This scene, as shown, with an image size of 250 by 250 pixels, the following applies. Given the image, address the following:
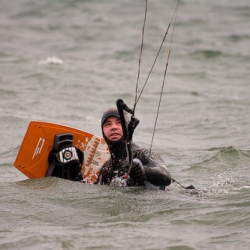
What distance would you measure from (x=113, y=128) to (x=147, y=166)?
60 centimetres

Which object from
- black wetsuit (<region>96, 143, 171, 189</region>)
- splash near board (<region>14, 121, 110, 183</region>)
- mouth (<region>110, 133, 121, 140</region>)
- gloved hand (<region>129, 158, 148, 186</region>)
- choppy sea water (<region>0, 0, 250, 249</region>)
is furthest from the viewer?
splash near board (<region>14, 121, 110, 183</region>)

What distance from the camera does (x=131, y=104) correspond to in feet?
53.8

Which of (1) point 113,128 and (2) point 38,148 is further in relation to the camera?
(2) point 38,148

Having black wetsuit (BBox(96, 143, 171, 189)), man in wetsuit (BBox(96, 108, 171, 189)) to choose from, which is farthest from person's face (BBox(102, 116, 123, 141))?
black wetsuit (BBox(96, 143, 171, 189))

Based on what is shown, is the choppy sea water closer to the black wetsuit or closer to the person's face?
the black wetsuit

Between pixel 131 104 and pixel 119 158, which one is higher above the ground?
pixel 131 104

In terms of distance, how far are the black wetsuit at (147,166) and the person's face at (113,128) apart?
4.5 inches

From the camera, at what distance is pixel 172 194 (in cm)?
752

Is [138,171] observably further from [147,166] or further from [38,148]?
[38,148]

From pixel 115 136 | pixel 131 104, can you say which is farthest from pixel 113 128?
pixel 131 104

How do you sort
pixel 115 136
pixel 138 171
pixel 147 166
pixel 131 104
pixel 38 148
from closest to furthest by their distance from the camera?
pixel 138 171
pixel 147 166
pixel 115 136
pixel 38 148
pixel 131 104

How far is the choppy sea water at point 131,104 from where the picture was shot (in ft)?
20.9

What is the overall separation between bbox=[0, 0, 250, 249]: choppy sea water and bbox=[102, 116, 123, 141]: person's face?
57 centimetres

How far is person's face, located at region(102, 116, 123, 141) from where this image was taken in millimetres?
7578
